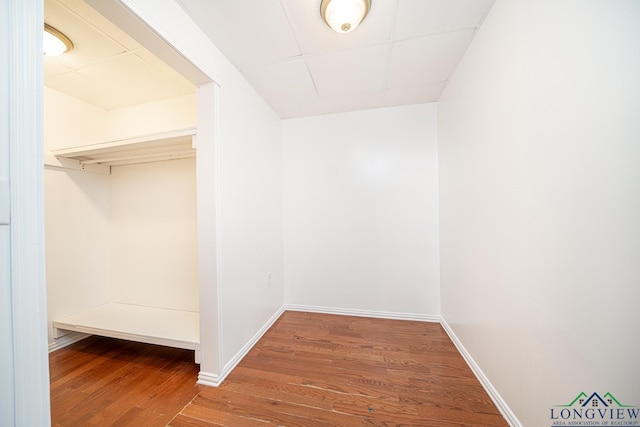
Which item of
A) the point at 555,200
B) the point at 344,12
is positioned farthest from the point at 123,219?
the point at 555,200

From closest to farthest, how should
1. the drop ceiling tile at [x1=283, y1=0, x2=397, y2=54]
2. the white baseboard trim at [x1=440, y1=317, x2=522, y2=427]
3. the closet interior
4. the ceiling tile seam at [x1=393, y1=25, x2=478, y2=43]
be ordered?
the white baseboard trim at [x1=440, y1=317, x2=522, y2=427], the drop ceiling tile at [x1=283, y1=0, x2=397, y2=54], the ceiling tile seam at [x1=393, y1=25, x2=478, y2=43], the closet interior

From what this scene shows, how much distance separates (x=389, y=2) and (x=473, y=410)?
7.69 feet

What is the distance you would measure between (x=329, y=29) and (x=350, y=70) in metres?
0.43

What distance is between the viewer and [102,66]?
162cm

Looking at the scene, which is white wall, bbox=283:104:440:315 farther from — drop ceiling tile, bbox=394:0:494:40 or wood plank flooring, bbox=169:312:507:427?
drop ceiling tile, bbox=394:0:494:40

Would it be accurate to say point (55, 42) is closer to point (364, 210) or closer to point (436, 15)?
point (436, 15)

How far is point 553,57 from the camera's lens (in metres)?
0.82

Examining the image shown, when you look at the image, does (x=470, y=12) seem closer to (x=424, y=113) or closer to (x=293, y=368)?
(x=424, y=113)

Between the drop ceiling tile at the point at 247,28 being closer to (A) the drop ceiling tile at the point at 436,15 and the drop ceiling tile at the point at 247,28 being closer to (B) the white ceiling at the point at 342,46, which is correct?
(B) the white ceiling at the point at 342,46

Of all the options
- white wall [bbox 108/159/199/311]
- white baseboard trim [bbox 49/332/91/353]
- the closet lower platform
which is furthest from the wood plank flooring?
white baseboard trim [bbox 49/332/91/353]

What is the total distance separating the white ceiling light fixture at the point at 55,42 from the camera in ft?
4.18

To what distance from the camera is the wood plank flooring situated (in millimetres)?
1142

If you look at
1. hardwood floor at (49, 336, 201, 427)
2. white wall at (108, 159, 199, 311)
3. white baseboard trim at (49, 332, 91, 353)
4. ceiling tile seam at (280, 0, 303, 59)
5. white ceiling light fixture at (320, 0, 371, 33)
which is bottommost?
hardwood floor at (49, 336, 201, 427)

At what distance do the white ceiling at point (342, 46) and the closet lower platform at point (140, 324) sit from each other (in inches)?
82.9
